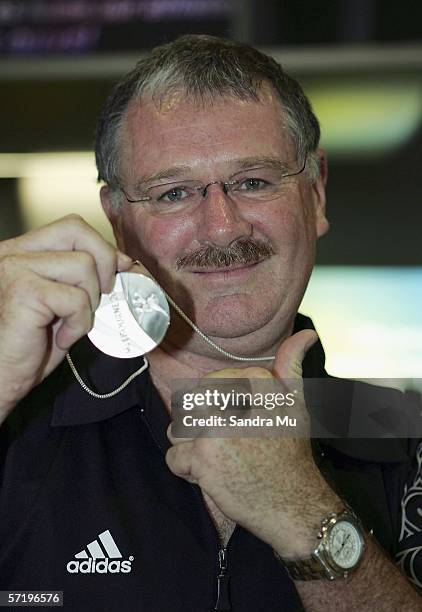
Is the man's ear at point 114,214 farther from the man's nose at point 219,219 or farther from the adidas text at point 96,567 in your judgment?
the adidas text at point 96,567

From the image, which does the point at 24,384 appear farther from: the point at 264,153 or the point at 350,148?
the point at 350,148

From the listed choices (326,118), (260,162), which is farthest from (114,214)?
(326,118)

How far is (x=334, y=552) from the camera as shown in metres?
1.01

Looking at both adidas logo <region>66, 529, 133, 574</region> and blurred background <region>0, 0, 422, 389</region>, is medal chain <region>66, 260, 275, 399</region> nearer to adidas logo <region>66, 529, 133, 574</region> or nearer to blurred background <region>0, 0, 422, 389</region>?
adidas logo <region>66, 529, 133, 574</region>

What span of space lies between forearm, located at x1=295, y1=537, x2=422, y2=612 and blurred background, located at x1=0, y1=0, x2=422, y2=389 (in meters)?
0.99

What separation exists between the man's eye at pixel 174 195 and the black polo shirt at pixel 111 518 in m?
0.26

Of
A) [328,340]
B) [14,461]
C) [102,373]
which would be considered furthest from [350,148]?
[14,461]

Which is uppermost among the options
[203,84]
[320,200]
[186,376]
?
[203,84]

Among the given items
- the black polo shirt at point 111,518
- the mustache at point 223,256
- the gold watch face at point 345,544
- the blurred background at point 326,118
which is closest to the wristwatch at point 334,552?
the gold watch face at point 345,544

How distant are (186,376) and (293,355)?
0.31 meters

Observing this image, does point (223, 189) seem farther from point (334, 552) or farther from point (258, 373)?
point (334, 552)

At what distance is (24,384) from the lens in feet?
3.16

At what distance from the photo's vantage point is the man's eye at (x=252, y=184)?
1317mm

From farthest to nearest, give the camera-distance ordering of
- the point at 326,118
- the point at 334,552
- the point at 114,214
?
the point at 326,118 < the point at 114,214 < the point at 334,552
